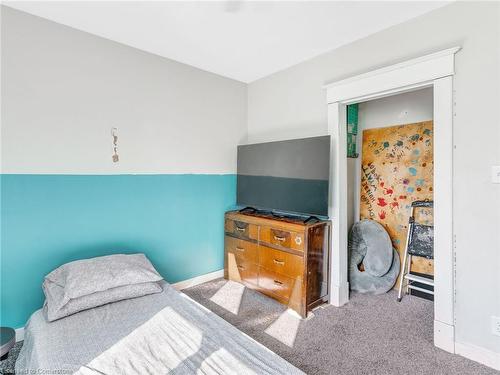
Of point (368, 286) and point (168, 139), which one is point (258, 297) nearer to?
point (368, 286)

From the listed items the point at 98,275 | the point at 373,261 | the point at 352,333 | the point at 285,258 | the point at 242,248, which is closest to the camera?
the point at 98,275

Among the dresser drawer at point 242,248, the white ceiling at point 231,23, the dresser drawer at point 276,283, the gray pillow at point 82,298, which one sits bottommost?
the dresser drawer at point 276,283

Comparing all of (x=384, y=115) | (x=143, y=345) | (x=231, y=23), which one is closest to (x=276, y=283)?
(x=143, y=345)

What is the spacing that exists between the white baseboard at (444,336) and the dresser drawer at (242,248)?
160 centimetres

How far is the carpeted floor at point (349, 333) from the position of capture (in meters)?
1.79

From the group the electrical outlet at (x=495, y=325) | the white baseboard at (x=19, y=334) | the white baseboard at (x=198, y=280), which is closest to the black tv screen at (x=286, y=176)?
the white baseboard at (x=198, y=280)

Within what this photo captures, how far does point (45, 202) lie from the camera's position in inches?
84.0

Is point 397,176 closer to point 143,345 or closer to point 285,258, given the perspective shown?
point 285,258

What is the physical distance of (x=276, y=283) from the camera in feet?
8.68

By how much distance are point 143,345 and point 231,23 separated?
7.72 feet

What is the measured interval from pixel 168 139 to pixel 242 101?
3.98 ft

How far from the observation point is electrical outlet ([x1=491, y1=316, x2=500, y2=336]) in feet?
5.72

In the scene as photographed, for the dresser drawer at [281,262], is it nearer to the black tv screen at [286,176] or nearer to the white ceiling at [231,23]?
the black tv screen at [286,176]

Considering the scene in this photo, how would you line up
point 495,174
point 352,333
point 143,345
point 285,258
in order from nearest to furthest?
point 143,345, point 495,174, point 352,333, point 285,258
